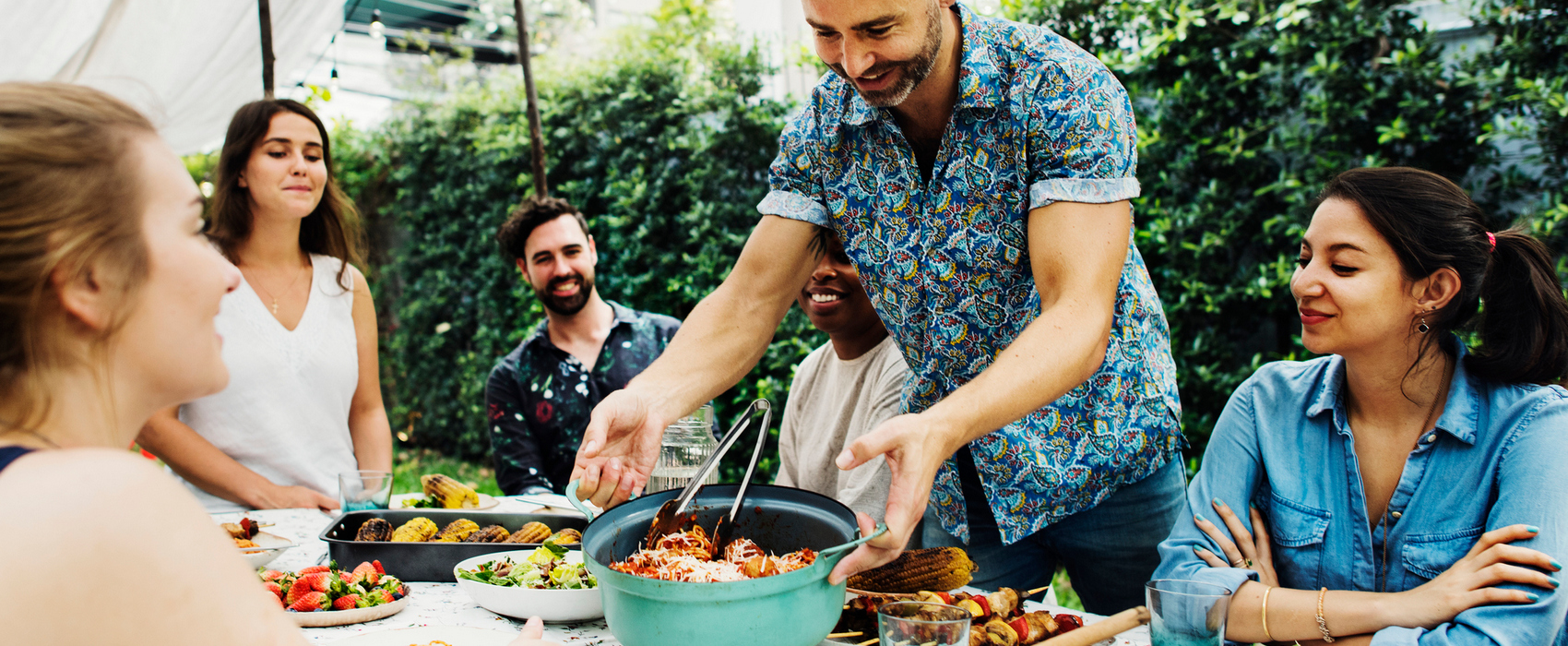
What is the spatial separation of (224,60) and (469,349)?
2.79 meters

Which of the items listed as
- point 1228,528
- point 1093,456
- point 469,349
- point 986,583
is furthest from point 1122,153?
point 469,349

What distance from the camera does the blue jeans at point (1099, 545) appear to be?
84.9 inches

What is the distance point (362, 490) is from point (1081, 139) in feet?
6.52

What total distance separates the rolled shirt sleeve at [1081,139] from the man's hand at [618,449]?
884mm

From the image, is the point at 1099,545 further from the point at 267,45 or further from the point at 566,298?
the point at 267,45

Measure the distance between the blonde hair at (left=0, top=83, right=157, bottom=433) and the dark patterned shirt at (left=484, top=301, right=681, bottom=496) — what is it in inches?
108

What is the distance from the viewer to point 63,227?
893 millimetres

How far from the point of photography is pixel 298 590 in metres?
A: 1.70

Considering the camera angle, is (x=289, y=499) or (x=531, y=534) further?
(x=289, y=499)

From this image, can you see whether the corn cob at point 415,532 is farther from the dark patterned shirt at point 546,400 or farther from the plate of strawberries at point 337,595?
the dark patterned shirt at point 546,400

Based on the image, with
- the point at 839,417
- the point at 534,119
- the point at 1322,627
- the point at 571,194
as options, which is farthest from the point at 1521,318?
the point at 571,194

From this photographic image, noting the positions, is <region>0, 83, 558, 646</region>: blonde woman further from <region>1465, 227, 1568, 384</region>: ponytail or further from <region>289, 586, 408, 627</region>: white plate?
<region>1465, 227, 1568, 384</region>: ponytail

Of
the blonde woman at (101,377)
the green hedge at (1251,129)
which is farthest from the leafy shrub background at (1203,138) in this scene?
the blonde woman at (101,377)

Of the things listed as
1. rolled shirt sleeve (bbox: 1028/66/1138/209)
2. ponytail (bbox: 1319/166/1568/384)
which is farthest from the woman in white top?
ponytail (bbox: 1319/166/1568/384)
